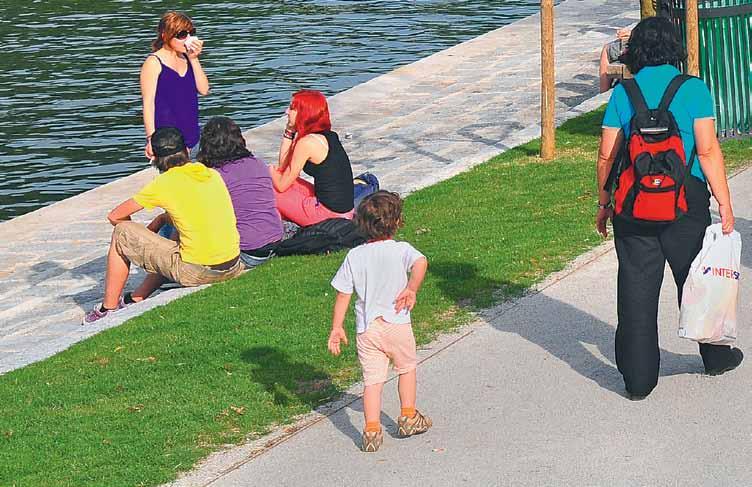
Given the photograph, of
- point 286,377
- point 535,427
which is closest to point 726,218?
point 535,427

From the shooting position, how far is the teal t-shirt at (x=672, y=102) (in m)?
6.04

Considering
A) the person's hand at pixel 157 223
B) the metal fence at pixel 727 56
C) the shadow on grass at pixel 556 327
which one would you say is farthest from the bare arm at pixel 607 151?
the metal fence at pixel 727 56

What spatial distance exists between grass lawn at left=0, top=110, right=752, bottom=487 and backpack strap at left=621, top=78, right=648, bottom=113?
2.03 meters

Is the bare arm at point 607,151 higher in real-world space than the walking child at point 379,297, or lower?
higher

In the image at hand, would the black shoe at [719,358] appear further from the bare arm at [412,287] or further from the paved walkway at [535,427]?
the bare arm at [412,287]

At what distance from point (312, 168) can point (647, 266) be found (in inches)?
175

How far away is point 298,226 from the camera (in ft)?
34.7

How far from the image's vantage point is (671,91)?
604 cm

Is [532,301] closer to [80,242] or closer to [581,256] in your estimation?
[581,256]

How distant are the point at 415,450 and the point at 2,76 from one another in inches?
799

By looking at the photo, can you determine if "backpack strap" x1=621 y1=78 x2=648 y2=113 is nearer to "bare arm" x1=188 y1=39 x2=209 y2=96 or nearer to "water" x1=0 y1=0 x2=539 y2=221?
"bare arm" x1=188 y1=39 x2=209 y2=96

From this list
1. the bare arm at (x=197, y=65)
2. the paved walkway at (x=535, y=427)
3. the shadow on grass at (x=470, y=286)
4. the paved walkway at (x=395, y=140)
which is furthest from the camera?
the paved walkway at (x=395, y=140)

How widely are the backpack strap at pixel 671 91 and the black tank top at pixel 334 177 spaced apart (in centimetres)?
439

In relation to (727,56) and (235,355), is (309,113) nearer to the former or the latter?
(235,355)
